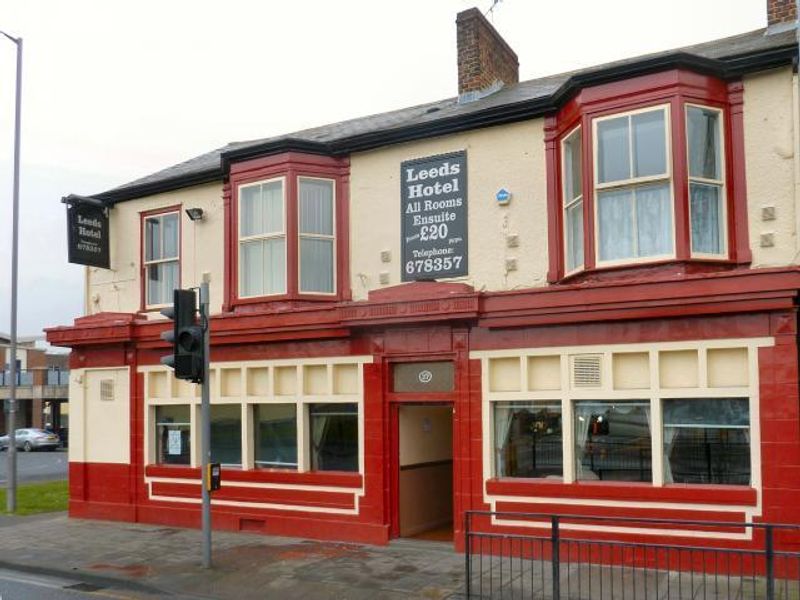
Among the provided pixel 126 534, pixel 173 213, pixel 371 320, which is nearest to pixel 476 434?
pixel 371 320

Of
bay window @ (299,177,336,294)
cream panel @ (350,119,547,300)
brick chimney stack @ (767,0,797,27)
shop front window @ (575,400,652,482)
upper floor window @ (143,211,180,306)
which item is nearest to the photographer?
shop front window @ (575,400,652,482)

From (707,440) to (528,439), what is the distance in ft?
8.01

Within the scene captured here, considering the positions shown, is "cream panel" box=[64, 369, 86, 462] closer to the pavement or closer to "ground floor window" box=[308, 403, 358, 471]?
the pavement

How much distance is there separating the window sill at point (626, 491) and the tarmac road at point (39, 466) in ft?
65.3

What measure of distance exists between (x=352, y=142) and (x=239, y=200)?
7.56ft

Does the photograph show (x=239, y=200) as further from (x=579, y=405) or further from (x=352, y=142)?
(x=579, y=405)

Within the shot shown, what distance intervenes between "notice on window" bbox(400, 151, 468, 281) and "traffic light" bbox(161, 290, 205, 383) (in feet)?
11.3

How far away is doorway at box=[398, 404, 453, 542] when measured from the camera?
489 inches

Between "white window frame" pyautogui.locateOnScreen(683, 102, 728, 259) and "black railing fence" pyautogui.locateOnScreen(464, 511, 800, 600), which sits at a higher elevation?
"white window frame" pyautogui.locateOnScreen(683, 102, 728, 259)

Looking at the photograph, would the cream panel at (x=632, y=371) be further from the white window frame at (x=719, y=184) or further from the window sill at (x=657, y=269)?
the white window frame at (x=719, y=184)

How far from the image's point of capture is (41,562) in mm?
11469

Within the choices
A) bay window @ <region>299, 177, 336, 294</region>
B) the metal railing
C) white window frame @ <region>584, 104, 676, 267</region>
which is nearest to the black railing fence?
white window frame @ <region>584, 104, 676, 267</region>

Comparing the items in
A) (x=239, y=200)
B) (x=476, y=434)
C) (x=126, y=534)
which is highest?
(x=239, y=200)

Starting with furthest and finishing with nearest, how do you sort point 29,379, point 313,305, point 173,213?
1. point 29,379
2. point 173,213
3. point 313,305
